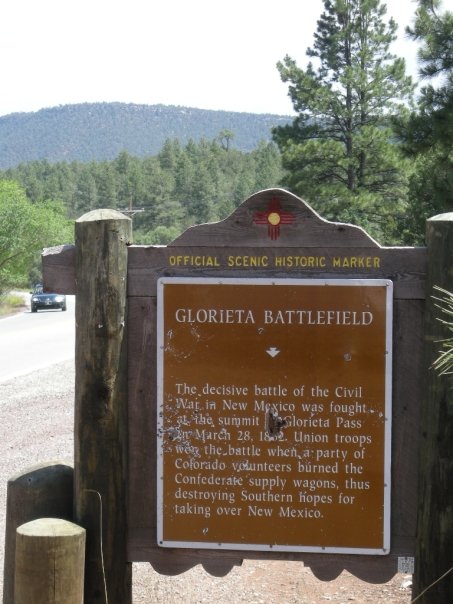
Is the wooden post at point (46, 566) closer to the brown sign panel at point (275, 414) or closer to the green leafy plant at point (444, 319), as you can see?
the brown sign panel at point (275, 414)

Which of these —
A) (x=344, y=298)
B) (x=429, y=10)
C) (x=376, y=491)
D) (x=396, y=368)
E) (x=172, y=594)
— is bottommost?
(x=172, y=594)

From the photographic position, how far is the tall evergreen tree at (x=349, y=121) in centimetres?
3969

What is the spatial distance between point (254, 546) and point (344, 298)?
3.35ft

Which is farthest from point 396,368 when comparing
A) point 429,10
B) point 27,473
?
point 429,10

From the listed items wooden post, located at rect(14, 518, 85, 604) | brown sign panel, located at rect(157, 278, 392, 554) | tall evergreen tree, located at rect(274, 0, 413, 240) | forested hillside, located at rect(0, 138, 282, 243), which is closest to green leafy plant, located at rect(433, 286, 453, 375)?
brown sign panel, located at rect(157, 278, 392, 554)

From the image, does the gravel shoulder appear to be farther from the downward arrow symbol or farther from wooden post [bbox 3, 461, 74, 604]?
the downward arrow symbol

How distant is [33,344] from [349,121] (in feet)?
74.2

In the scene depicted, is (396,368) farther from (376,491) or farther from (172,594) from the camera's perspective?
(172,594)

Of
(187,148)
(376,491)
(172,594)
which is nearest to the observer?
(376,491)

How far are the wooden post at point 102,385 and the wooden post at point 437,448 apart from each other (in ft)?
3.83

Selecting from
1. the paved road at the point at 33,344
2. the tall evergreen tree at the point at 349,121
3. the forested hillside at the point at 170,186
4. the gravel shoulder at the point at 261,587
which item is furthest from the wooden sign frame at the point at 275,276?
the forested hillside at the point at 170,186

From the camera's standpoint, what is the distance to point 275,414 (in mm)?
3570

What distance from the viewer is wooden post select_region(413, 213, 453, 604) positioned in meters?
3.49

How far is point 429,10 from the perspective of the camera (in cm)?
1748
